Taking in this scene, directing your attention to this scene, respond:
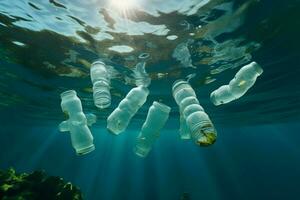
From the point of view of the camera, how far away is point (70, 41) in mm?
10891

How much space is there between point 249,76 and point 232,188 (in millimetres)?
52428

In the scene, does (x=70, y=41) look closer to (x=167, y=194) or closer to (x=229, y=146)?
(x=167, y=194)

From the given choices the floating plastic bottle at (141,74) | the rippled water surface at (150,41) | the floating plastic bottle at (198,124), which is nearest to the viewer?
the floating plastic bottle at (198,124)

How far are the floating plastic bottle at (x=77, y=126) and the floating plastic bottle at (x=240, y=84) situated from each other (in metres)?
2.66

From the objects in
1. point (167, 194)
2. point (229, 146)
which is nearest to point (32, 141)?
point (167, 194)

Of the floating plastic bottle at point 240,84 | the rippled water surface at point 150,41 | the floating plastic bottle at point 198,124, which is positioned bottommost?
the floating plastic bottle at point 198,124

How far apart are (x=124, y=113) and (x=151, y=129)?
637 mm

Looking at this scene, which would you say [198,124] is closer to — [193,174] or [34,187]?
[34,187]

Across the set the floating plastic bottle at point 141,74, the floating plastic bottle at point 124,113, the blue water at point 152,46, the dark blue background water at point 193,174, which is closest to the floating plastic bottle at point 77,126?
the floating plastic bottle at point 124,113

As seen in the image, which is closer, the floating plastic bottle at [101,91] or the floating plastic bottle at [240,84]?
the floating plastic bottle at [101,91]

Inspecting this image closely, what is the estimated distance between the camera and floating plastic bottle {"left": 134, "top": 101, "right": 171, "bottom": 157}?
5488mm

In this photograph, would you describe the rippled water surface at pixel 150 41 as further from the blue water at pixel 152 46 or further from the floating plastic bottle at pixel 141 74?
the floating plastic bottle at pixel 141 74

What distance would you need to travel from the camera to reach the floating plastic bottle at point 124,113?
527 centimetres

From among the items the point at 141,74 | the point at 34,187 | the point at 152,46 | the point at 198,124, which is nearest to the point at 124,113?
the point at 198,124
